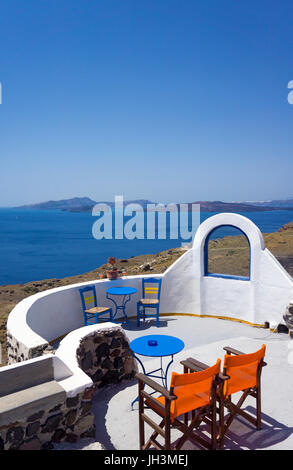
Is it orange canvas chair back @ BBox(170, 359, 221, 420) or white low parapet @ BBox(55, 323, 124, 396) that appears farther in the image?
white low parapet @ BBox(55, 323, 124, 396)

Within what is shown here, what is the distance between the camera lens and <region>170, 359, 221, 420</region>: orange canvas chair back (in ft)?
10.9

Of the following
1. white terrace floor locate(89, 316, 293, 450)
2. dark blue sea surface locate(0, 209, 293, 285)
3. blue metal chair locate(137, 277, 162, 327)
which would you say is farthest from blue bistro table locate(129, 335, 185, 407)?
dark blue sea surface locate(0, 209, 293, 285)

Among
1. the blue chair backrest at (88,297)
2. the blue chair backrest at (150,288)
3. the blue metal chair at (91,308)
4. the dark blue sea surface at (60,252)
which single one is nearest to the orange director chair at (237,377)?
the blue metal chair at (91,308)

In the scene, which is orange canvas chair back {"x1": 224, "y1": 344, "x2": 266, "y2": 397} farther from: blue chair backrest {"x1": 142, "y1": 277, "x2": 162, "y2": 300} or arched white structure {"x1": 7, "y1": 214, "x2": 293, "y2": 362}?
blue chair backrest {"x1": 142, "y1": 277, "x2": 162, "y2": 300}

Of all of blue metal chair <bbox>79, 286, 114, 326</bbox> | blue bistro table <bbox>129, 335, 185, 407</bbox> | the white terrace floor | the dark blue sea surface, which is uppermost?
blue bistro table <bbox>129, 335, 185, 407</bbox>

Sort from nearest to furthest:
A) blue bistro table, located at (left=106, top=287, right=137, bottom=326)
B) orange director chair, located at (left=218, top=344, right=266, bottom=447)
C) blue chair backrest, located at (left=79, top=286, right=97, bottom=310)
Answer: orange director chair, located at (left=218, top=344, right=266, bottom=447) → blue chair backrest, located at (left=79, top=286, right=97, bottom=310) → blue bistro table, located at (left=106, top=287, right=137, bottom=326)

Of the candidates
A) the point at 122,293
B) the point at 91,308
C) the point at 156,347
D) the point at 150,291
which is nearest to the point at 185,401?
the point at 156,347

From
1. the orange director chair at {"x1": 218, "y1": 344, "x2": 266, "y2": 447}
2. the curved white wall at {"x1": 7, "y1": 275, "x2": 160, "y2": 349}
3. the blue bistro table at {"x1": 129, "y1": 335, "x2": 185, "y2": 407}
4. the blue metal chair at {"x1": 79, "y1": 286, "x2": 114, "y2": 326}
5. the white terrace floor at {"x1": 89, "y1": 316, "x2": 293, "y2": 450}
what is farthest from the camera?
the blue metal chair at {"x1": 79, "y1": 286, "x2": 114, "y2": 326}

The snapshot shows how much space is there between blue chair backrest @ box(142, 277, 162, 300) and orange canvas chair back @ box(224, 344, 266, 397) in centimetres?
496

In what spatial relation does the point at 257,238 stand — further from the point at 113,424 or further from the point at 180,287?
the point at 113,424

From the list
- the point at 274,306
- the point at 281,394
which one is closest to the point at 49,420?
the point at 281,394

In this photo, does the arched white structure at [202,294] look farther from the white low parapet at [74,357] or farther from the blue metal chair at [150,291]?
the white low parapet at [74,357]

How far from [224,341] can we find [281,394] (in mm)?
2128

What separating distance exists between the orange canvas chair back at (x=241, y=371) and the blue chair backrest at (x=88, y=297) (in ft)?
14.9
